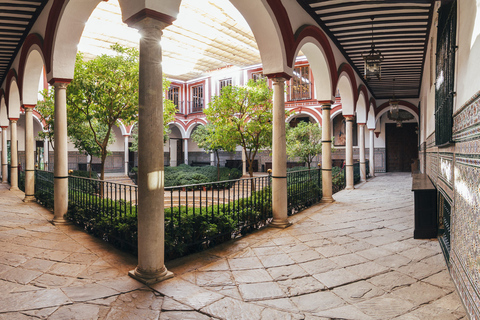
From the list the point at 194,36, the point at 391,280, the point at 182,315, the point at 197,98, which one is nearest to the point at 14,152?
the point at 194,36

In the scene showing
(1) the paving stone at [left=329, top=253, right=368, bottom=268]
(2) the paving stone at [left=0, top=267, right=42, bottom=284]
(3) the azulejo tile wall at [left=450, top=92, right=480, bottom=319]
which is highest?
(3) the azulejo tile wall at [left=450, top=92, right=480, bottom=319]

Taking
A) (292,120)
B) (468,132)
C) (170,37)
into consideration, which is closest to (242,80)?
(292,120)

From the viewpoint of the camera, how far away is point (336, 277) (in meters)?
3.39

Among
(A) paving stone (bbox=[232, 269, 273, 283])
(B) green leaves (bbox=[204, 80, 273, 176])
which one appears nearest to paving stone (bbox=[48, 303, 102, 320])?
(A) paving stone (bbox=[232, 269, 273, 283])

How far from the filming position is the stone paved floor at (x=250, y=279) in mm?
2695

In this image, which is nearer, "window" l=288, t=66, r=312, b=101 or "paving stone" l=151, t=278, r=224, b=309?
"paving stone" l=151, t=278, r=224, b=309

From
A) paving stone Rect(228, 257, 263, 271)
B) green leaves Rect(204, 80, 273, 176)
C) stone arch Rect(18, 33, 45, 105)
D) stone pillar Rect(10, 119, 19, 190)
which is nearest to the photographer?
paving stone Rect(228, 257, 263, 271)

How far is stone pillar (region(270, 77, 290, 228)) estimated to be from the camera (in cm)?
556

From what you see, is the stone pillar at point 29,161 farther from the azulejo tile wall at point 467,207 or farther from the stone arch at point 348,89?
the azulejo tile wall at point 467,207

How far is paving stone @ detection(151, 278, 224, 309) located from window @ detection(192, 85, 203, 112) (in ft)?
65.6

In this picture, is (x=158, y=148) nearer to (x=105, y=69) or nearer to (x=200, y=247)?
(x=200, y=247)

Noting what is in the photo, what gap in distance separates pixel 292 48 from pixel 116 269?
457cm

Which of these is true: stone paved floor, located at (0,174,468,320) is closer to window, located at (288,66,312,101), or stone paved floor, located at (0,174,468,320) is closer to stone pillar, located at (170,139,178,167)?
window, located at (288,66,312,101)

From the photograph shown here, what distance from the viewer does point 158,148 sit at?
3.35 meters
